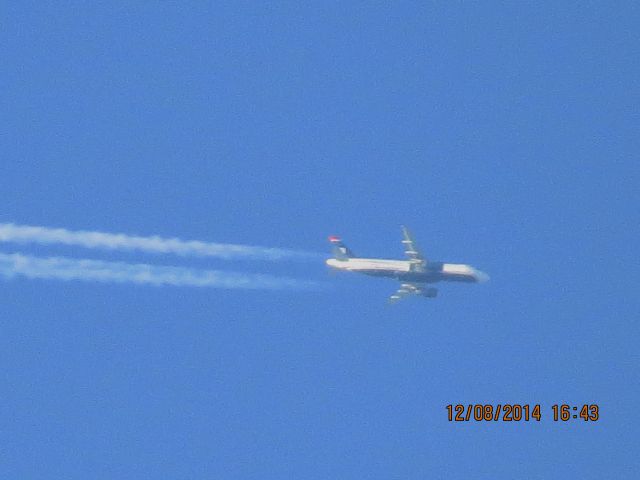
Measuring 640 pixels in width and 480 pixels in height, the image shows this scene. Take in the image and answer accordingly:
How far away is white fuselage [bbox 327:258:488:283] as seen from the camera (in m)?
127

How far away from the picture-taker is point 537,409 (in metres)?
117

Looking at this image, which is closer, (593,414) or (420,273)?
(593,414)

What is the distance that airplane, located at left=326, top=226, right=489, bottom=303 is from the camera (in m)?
127

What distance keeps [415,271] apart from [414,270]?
0.29 feet

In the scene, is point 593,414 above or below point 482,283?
below

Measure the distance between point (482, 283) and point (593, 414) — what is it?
14.2 meters

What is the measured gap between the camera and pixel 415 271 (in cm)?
12700

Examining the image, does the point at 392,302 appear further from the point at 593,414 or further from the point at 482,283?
the point at 593,414

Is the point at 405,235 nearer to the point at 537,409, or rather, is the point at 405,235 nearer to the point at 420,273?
the point at 420,273

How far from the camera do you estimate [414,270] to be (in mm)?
127000

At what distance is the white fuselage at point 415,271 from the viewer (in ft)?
417

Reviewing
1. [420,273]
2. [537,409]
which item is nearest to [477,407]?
[537,409]

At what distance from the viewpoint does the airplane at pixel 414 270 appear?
417 feet

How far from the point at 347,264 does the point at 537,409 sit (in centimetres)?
1786
